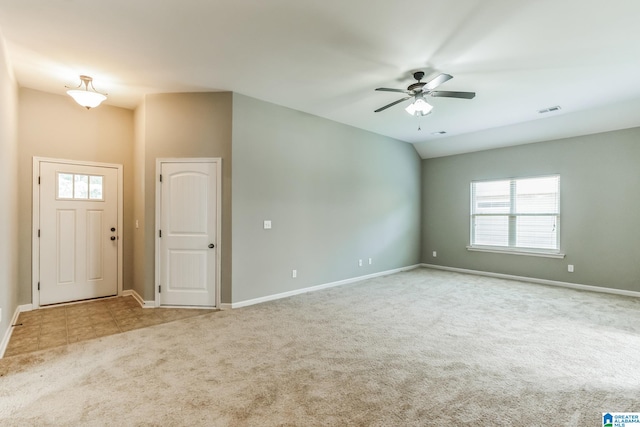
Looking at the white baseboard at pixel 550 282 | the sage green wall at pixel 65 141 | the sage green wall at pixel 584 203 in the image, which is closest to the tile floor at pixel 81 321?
the sage green wall at pixel 65 141

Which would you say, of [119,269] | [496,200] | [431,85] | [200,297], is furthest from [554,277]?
[119,269]

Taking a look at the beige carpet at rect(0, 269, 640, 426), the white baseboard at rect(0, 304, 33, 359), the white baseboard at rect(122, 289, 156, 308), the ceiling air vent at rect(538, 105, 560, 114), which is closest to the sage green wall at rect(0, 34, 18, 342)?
the white baseboard at rect(0, 304, 33, 359)

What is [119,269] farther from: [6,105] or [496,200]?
[496,200]

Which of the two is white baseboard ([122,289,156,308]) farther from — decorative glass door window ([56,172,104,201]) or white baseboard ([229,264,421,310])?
decorative glass door window ([56,172,104,201])

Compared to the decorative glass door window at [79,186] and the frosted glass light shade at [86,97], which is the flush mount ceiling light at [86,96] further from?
the decorative glass door window at [79,186]

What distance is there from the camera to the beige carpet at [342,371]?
1993mm

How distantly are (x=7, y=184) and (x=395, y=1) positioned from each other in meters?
4.26

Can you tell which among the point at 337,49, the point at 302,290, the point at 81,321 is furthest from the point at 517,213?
the point at 81,321

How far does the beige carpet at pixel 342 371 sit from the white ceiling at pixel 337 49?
117 inches

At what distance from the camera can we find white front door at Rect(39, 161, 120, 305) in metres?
4.24

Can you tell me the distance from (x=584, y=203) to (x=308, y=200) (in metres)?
4.91

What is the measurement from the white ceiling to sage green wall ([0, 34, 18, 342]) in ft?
1.23

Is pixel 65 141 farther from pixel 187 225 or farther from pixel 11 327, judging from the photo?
pixel 11 327

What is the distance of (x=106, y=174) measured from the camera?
470 cm
